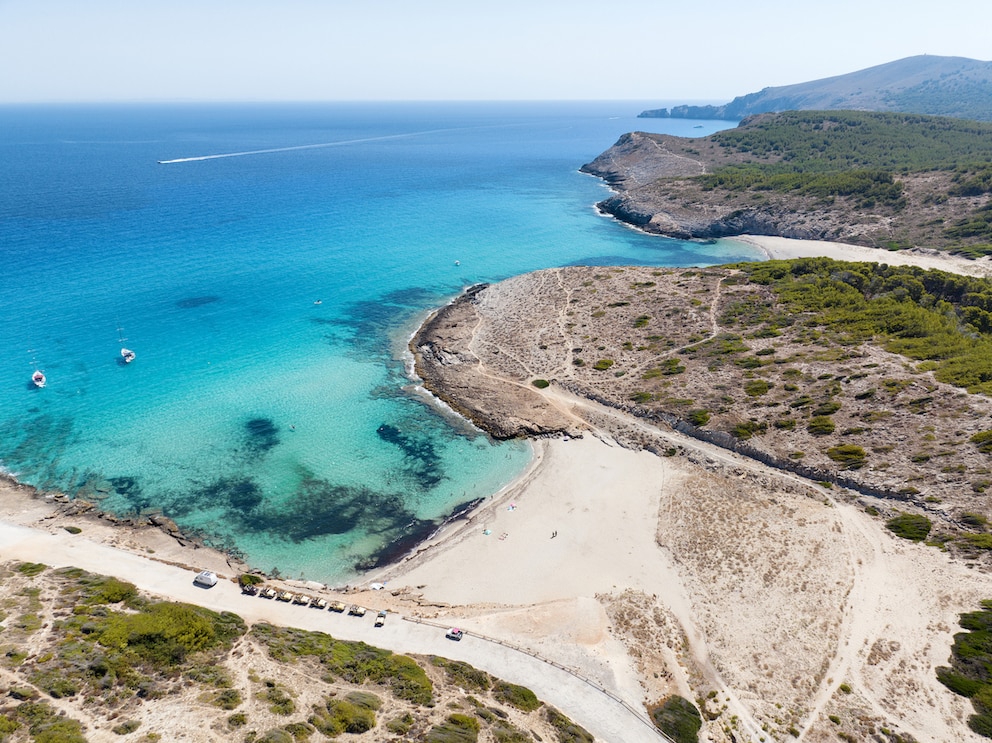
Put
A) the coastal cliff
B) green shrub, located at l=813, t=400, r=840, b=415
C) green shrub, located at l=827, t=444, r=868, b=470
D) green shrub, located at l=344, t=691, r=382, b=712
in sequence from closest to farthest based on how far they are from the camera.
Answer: green shrub, located at l=344, t=691, r=382, b=712, green shrub, located at l=827, t=444, r=868, b=470, green shrub, located at l=813, t=400, r=840, b=415, the coastal cliff

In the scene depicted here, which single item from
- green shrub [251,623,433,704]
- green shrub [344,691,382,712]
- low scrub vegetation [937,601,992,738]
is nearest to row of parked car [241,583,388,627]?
green shrub [251,623,433,704]

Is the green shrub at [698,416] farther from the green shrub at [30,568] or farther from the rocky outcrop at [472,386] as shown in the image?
the green shrub at [30,568]

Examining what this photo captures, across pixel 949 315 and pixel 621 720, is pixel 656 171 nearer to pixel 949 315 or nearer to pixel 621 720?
pixel 949 315

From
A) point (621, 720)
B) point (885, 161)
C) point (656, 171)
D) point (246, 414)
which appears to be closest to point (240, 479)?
point (246, 414)

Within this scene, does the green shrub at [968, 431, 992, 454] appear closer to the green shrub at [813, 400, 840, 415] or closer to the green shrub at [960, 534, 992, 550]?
the green shrub at [960, 534, 992, 550]

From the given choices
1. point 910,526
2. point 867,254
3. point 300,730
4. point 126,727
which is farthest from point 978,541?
point 867,254

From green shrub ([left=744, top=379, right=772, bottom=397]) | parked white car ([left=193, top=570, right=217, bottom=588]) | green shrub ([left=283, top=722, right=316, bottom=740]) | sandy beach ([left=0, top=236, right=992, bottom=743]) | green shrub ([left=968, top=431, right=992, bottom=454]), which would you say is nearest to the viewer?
green shrub ([left=283, top=722, right=316, bottom=740])
